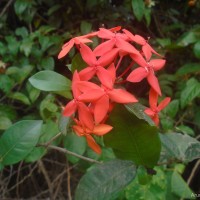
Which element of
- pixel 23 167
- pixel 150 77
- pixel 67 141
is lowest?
pixel 23 167

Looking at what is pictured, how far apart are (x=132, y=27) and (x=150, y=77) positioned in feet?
4.08

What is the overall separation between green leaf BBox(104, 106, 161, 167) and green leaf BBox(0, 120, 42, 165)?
6.3 inches

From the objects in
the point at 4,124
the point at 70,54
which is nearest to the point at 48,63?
the point at 70,54

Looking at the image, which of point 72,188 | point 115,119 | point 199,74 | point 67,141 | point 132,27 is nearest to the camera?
point 115,119

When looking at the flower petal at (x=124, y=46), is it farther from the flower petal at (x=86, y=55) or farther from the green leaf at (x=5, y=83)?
the green leaf at (x=5, y=83)

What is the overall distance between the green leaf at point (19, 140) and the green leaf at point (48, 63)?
0.88m

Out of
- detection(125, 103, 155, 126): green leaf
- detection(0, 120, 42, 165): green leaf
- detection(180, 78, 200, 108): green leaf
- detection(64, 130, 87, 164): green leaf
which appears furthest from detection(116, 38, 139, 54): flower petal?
detection(180, 78, 200, 108): green leaf

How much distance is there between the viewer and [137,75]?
69cm

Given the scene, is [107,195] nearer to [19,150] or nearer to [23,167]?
[19,150]

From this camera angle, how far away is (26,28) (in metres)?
1.96

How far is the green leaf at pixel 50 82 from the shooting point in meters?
0.72

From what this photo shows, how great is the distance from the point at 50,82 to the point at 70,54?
0.92 m

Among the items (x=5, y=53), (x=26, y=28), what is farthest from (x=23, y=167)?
(x=26, y=28)

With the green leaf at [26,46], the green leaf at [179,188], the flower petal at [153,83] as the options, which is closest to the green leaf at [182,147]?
the flower petal at [153,83]
